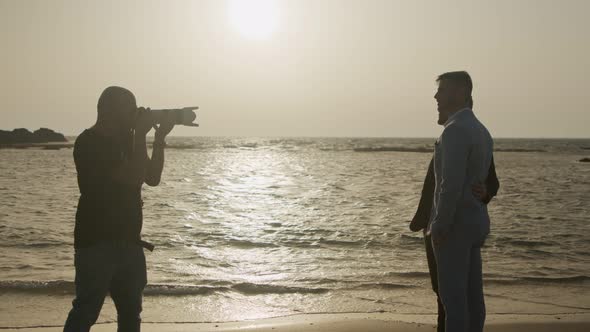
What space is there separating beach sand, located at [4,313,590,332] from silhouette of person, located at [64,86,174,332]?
2705mm

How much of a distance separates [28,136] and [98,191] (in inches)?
3964

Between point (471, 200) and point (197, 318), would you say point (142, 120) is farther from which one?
point (197, 318)

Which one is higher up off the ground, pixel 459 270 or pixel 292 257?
pixel 459 270

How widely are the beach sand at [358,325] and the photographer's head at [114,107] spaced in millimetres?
3120

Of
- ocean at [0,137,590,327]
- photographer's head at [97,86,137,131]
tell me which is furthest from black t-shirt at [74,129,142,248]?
ocean at [0,137,590,327]

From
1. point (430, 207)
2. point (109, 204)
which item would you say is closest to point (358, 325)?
point (430, 207)

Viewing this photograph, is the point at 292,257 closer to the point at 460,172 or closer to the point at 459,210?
the point at 459,210

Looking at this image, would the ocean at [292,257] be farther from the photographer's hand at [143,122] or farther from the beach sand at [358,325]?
the photographer's hand at [143,122]

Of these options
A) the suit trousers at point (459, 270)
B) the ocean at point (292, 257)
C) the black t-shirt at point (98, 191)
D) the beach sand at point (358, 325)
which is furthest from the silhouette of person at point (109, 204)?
the ocean at point (292, 257)

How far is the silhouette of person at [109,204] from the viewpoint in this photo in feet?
11.2

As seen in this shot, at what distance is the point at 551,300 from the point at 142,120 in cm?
659

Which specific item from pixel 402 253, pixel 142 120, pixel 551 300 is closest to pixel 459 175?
pixel 142 120

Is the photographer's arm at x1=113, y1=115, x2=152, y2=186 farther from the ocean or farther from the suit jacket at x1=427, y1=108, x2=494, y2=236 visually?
the ocean

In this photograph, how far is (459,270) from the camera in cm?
365
